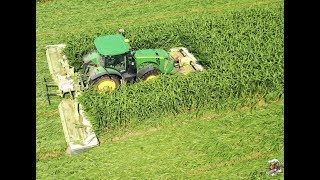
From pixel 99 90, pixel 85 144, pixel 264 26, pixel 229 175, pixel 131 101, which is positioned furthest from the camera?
pixel 264 26

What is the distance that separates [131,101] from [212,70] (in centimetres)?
302

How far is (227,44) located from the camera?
51.8 feet

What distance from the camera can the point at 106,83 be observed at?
13.5 meters

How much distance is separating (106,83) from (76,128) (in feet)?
5.99

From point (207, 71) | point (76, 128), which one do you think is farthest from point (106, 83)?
point (207, 71)

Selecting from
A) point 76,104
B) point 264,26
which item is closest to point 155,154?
point 76,104

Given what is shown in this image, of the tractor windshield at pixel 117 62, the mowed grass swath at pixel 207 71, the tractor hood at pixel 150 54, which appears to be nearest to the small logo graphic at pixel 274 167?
the mowed grass swath at pixel 207 71

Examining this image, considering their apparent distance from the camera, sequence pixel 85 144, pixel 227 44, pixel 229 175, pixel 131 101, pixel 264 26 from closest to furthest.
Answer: pixel 229 175 < pixel 85 144 < pixel 131 101 < pixel 227 44 < pixel 264 26

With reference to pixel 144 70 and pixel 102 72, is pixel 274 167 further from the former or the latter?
pixel 102 72

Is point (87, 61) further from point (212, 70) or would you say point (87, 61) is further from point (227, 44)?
point (227, 44)

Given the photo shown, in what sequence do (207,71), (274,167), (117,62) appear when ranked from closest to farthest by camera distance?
(274,167) < (117,62) < (207,71)

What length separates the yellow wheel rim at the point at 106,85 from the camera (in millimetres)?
13492

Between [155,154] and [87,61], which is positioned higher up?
[87,61]

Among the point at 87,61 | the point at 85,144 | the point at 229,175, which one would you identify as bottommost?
the point at 229,175
